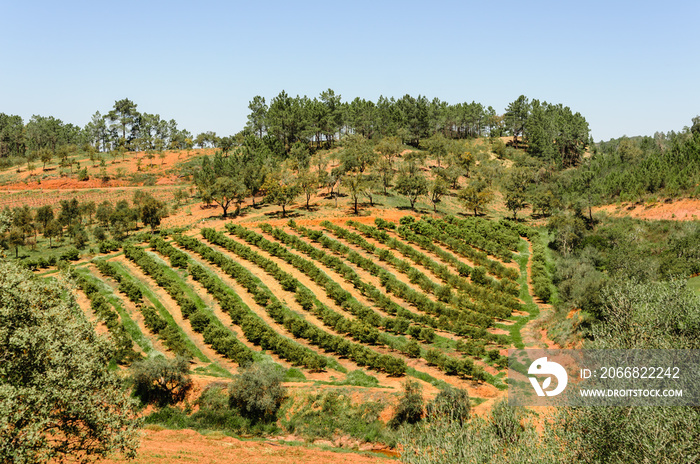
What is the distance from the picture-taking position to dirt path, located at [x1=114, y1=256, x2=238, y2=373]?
44862 mm

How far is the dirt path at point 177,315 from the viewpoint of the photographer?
4486 centimetres

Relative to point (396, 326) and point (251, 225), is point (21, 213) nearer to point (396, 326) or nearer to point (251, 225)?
point (251, 225)

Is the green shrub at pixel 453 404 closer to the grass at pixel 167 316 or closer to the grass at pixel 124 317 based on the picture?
the grass at pixel 167 316

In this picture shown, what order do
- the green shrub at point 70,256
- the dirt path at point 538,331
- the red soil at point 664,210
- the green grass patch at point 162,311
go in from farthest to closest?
the red soil at point 664,210 → the green shrub at point 70,256 → the dirt path at point 538,331 → the green grass patch at point 162,311

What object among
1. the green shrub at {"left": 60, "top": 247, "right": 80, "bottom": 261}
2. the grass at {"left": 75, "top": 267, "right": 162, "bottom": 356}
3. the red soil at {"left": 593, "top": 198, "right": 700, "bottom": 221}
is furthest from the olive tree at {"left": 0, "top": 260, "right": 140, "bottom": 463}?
the red soil at {"left": 593, "top": 198, "right": 700, "bottom": 221}

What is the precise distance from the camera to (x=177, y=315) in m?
52.1

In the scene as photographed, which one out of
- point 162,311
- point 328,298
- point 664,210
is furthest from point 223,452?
point 664,210

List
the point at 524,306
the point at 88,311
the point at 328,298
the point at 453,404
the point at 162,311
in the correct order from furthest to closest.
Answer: the point at 328,298 → the point at 524,306 → the point at 162,311 → the point at 88,311 → the point at 453,404

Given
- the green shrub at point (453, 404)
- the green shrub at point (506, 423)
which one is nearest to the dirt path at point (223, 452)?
the green shrub at point (453, 404)

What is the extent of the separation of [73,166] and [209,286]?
11410cm

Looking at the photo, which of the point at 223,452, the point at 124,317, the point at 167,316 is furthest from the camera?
the point at 167,316

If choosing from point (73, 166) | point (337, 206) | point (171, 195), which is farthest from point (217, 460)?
point (73, 166)

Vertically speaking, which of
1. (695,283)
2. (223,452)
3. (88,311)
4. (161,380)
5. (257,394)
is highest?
(695,283)

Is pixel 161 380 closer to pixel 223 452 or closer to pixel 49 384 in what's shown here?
pixel 223 452
